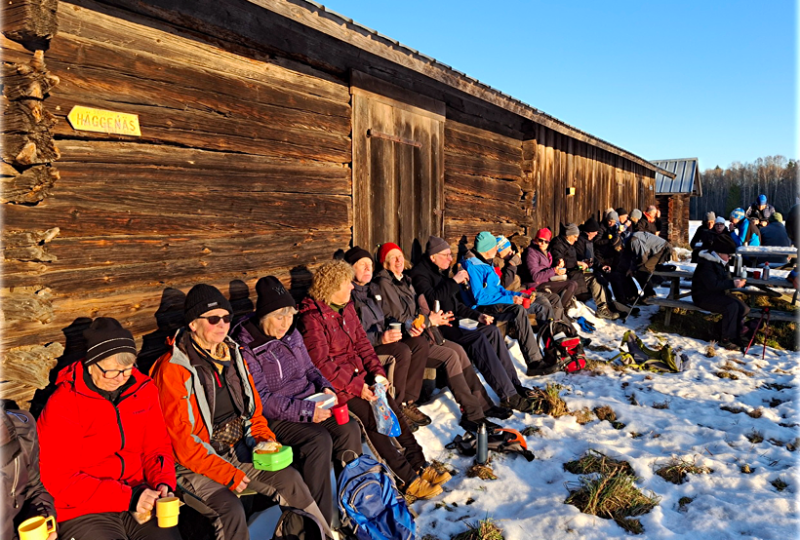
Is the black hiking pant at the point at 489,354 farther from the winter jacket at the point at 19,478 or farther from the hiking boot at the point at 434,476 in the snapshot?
the winter jacket at the point at 19,478

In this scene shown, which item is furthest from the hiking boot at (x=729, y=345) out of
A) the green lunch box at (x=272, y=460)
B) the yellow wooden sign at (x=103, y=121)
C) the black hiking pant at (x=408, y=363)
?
the yellow wooden sign at (x=103, y=121)

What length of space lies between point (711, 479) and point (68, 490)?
4137 millimetres

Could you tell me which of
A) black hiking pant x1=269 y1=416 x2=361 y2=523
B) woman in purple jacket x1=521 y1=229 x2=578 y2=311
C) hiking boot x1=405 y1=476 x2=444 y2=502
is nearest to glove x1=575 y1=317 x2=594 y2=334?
woman in purple jacket x1=521 y1=229 x2=578 y2=311

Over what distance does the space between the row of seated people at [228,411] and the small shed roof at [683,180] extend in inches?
1134

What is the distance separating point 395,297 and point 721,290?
5.37 metres

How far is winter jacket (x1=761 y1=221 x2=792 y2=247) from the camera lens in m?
12.1

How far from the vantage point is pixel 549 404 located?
5.09m

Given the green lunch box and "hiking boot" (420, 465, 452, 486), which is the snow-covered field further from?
the green lunch box

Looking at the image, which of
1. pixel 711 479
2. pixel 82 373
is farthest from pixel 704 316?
pixel 82 373

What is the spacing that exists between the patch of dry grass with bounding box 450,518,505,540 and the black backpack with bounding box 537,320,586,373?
11.3ft

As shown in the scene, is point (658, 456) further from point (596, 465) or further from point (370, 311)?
point (370, 311)

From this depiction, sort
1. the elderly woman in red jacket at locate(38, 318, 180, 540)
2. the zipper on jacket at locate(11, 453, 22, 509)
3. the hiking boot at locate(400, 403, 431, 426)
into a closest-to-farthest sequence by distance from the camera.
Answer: the zipper on jacket at locate(11, 453, 22, 509) < the elderly woman in red jacket at locate(38, 318, 180, 540) < the hiking boot at locate(400, 403, 431, 426)

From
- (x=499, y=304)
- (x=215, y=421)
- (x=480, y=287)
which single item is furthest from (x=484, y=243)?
(x=215, y=421)

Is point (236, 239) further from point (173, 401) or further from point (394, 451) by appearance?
point (394, 451)
